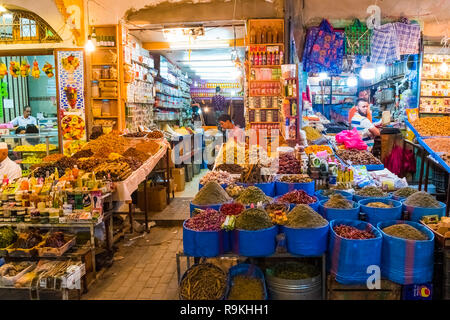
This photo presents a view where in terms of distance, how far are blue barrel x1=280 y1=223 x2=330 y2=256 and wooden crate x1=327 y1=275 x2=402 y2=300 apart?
261 mm

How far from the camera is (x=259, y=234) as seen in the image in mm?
3160

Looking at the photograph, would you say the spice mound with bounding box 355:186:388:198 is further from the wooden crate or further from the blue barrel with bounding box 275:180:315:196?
the wooden crate

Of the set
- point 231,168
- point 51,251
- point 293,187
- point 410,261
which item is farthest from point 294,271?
point 51,251

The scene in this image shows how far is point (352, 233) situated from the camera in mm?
3139

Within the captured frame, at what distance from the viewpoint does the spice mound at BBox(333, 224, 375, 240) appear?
10.2 feet

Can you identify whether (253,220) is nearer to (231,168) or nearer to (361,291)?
(361,291)

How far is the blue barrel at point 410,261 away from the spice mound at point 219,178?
7.61 ft

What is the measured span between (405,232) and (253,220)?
1.31 metres

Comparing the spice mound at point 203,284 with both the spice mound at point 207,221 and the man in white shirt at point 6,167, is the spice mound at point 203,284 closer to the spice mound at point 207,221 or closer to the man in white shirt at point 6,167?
the spice mound at point 207,221

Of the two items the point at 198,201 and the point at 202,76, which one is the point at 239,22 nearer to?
the point at 198,201

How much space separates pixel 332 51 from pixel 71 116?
5.80 meters

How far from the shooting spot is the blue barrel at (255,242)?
3.16 m

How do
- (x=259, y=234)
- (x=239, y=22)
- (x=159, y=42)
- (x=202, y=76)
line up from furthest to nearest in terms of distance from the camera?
(x=202, y=76) → (x=159, y=42) → (x=239, y=22) → (x=259, y=234)

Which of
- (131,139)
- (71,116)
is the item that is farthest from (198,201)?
(71,116)
